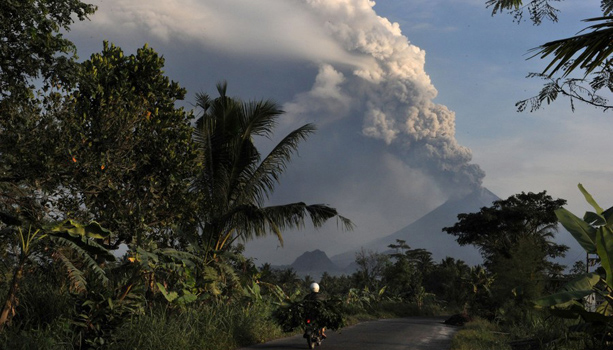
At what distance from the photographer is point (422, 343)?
14.3 metres

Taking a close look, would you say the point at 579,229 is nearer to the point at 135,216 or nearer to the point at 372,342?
the point at 372,342

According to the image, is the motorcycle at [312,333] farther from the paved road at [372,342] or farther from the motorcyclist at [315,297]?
the paved road at [372,342]

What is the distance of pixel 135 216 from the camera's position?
43.0 ft

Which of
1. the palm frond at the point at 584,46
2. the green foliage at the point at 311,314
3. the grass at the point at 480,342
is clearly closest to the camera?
the palm frond at the point at 584,46

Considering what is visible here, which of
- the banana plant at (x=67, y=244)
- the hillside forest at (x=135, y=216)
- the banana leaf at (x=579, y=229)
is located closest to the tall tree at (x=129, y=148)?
the hillside forest at (x=135, y=216)

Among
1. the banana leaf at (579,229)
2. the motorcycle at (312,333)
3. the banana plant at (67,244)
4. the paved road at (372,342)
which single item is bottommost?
the paved road at (372,342)

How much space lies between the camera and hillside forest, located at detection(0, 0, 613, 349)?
9.42m

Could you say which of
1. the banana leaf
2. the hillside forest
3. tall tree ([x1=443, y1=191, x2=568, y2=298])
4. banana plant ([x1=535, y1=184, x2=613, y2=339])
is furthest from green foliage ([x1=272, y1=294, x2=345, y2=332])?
tall tree ([x1=443, y1=191, x2=568, y2=298])

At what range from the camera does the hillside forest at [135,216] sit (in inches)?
371

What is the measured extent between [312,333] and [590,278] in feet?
19.6

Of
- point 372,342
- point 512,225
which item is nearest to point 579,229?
point 372,342

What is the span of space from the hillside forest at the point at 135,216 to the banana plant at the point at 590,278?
0.03 metres

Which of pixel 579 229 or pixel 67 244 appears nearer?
pixel 579 229

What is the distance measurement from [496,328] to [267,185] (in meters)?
11.5
